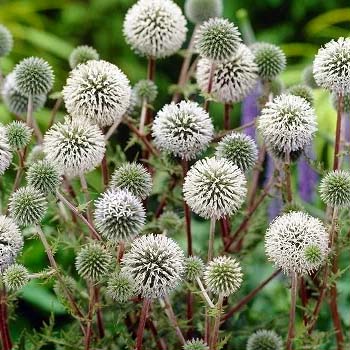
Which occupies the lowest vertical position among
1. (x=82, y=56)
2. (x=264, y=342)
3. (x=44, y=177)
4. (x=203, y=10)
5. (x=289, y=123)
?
(x=264, y=342)

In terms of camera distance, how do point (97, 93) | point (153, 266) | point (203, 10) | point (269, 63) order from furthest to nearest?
point (203, 10), point (269, 63), point (97, 93), point (153, 266)

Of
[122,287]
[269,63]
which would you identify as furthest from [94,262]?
[269,63]

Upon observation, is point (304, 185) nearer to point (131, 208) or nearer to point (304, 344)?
point (304, 344)

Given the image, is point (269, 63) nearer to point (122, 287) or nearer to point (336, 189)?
point (336, 189)

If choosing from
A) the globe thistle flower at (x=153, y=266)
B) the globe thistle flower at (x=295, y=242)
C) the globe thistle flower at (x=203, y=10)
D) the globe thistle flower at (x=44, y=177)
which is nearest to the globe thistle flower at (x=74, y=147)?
the globe thistle flower at (x=44, y=177)

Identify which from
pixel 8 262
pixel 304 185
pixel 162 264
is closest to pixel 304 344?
pixel 162 264

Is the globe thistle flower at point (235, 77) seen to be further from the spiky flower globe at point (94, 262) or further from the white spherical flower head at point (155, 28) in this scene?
the spiky flower globe at point (94, 262)

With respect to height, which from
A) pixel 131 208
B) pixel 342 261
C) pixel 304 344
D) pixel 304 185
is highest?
pixel 304 185
